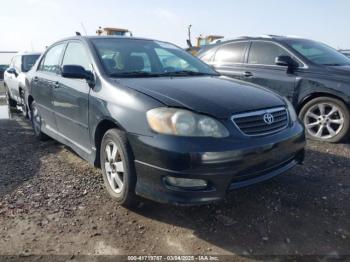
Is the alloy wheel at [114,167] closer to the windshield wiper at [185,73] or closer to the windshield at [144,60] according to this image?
the windshield at [144,60]

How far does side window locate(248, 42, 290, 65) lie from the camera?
583cm

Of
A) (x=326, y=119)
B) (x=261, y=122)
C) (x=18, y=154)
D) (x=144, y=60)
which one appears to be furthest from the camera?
(x=326, y=119)

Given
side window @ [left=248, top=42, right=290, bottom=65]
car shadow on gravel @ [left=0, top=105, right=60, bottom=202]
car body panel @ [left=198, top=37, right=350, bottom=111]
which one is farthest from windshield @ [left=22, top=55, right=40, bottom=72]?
side window @ [left=248, top=42, right=290, bottom=65]

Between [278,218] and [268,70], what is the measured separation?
3371 millimetres

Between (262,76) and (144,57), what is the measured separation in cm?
265

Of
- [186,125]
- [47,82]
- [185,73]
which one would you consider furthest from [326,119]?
[47,82]

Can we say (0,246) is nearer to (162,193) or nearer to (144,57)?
(162,193)

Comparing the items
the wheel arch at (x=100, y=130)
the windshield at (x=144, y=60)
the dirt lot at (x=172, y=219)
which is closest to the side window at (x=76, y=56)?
the windshield at (x=144, y=60)

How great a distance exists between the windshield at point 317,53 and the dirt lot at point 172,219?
2142 millimetres

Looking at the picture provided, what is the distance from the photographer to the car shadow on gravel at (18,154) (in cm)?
394

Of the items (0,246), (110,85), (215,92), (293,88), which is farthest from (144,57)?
(293,88)

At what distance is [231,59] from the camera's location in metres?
6.38

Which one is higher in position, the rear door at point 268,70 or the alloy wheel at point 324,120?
the rear door at point 268,70

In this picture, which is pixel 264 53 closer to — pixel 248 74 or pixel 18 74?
pixel 248 74
